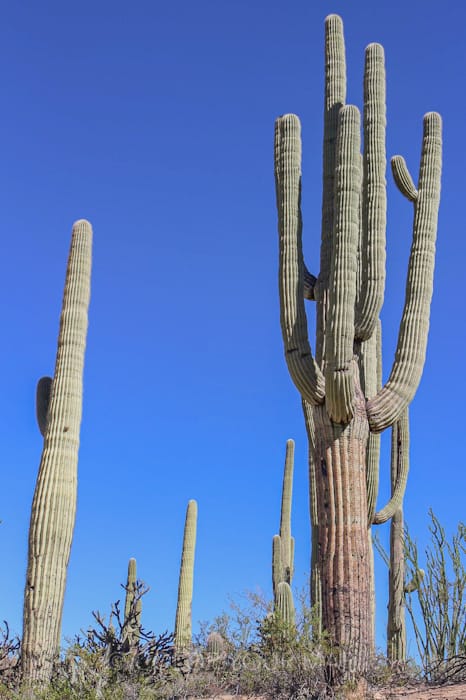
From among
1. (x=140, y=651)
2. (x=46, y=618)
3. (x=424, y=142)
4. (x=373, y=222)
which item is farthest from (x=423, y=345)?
(x=46, y=618)

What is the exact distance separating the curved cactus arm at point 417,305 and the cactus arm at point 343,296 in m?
0.53

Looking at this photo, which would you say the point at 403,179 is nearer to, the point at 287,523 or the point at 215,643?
the point at 215,643

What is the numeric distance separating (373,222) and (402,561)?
738 centimetres

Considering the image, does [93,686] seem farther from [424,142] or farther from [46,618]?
[424,142]

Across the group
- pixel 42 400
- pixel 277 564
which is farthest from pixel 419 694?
pixel 277 564

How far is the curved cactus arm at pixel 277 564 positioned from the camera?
51.8ft

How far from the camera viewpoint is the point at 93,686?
8008 millimetres

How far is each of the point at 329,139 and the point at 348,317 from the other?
8.79ft

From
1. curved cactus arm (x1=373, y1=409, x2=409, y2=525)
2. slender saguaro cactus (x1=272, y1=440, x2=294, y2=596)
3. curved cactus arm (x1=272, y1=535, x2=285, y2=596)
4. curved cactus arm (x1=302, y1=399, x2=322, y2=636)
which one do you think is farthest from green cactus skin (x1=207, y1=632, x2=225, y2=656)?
slender saguaro cactus (x1=272, y1=440, x2=294, y2=596)

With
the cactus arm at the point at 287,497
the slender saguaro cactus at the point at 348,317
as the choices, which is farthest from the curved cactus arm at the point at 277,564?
the slender saguaro cactus at the point at 348,317

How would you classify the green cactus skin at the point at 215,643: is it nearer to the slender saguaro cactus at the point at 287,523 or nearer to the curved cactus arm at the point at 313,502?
the curved cactus arm at the point at 313,502

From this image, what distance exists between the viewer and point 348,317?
28.7 feet

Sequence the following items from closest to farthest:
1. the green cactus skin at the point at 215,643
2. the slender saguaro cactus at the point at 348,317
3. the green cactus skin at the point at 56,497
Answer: the slender saguaro cactus at the point at 348,317 → the green cactus skin at the point at 56,497 → the green cactus skin at the point at 215,643

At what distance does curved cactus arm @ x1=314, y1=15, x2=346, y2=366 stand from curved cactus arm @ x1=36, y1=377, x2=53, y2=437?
3.77 metres
